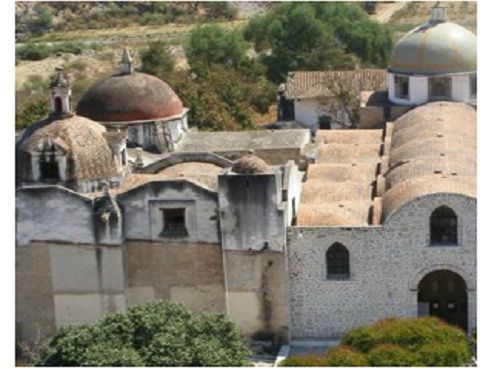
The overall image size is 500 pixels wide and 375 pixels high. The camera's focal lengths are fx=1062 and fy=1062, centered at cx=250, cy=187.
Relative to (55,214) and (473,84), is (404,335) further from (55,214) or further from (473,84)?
(473,84)

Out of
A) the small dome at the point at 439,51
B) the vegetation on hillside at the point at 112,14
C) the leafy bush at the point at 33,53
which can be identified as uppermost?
the vegetation on hillside at the point at 112,14

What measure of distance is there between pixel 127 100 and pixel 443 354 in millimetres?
16286

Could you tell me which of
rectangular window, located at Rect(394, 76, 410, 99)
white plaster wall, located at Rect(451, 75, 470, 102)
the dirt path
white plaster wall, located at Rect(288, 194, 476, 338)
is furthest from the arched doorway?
the dirt path

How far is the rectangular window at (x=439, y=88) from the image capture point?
40.2 metres

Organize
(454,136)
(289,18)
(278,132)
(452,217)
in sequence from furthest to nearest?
(289,18) → (278,132) → (454,136) → (452,217)

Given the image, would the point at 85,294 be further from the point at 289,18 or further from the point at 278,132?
the point at 289,18

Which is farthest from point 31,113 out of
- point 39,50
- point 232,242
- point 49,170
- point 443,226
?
point 39,50

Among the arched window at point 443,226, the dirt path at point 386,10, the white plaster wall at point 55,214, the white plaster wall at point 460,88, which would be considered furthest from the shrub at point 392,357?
the dirt path at point 386,10

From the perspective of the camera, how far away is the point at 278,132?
3966cm

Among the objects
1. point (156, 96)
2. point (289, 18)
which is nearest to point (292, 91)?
point (289, 18)

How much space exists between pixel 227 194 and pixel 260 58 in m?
37.2

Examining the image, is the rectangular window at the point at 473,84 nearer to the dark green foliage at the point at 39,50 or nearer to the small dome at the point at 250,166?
the small dome at the point at 250,166

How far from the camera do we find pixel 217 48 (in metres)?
63.1

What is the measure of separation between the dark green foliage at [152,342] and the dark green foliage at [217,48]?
38.5m
